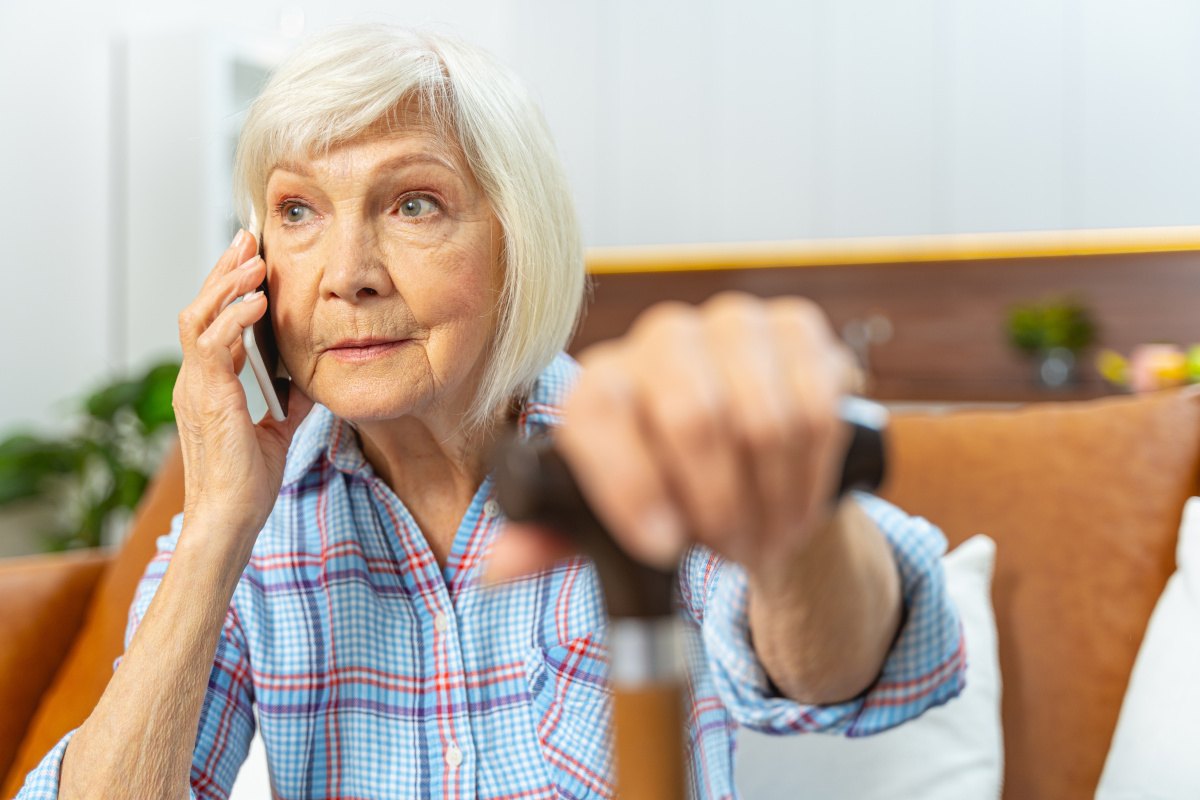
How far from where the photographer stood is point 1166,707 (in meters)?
Answer: 0.98

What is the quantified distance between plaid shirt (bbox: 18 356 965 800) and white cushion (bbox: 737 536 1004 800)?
17cm

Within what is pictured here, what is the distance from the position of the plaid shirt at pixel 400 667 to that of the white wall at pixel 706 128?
267 centimetres

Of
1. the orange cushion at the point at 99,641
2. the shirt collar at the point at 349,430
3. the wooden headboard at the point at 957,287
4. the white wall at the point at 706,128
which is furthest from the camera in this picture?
the wooden headboard at the point at 957,287

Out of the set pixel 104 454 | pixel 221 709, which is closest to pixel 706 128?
pixel 104 454

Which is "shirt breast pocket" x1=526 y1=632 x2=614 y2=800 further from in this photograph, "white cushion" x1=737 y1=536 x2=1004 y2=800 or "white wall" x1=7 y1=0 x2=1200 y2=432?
"white wall" x1=7 y1=0 x2=1200 y2=432

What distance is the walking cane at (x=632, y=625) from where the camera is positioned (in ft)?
0.98

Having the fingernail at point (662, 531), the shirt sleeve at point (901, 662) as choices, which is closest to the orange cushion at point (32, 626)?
the shirt sleeve at point (901, 662)

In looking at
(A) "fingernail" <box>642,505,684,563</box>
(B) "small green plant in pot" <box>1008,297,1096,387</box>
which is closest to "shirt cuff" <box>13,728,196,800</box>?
(A) "fingernail" <box>642,505,684,563</box>

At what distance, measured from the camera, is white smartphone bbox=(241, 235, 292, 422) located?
2.77 feet

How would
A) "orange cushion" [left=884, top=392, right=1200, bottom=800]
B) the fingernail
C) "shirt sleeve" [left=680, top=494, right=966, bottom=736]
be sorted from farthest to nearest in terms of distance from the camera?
"orange cushion" [left=884, top=392, right=1200, bottom=800]
"shirt sleeve" [left=680, top=494, right=966, bottom=736]
the fingernail

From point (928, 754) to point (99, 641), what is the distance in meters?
1.04

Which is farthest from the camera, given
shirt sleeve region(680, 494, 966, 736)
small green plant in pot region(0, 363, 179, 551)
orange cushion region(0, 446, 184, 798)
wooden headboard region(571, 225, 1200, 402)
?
wooden headboard region(571, 225, 1200, 402)

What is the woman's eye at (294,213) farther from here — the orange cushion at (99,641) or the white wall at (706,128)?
the white wall at (706,128)

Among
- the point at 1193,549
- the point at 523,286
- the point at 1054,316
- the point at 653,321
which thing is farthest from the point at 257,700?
the point at 1054,316
